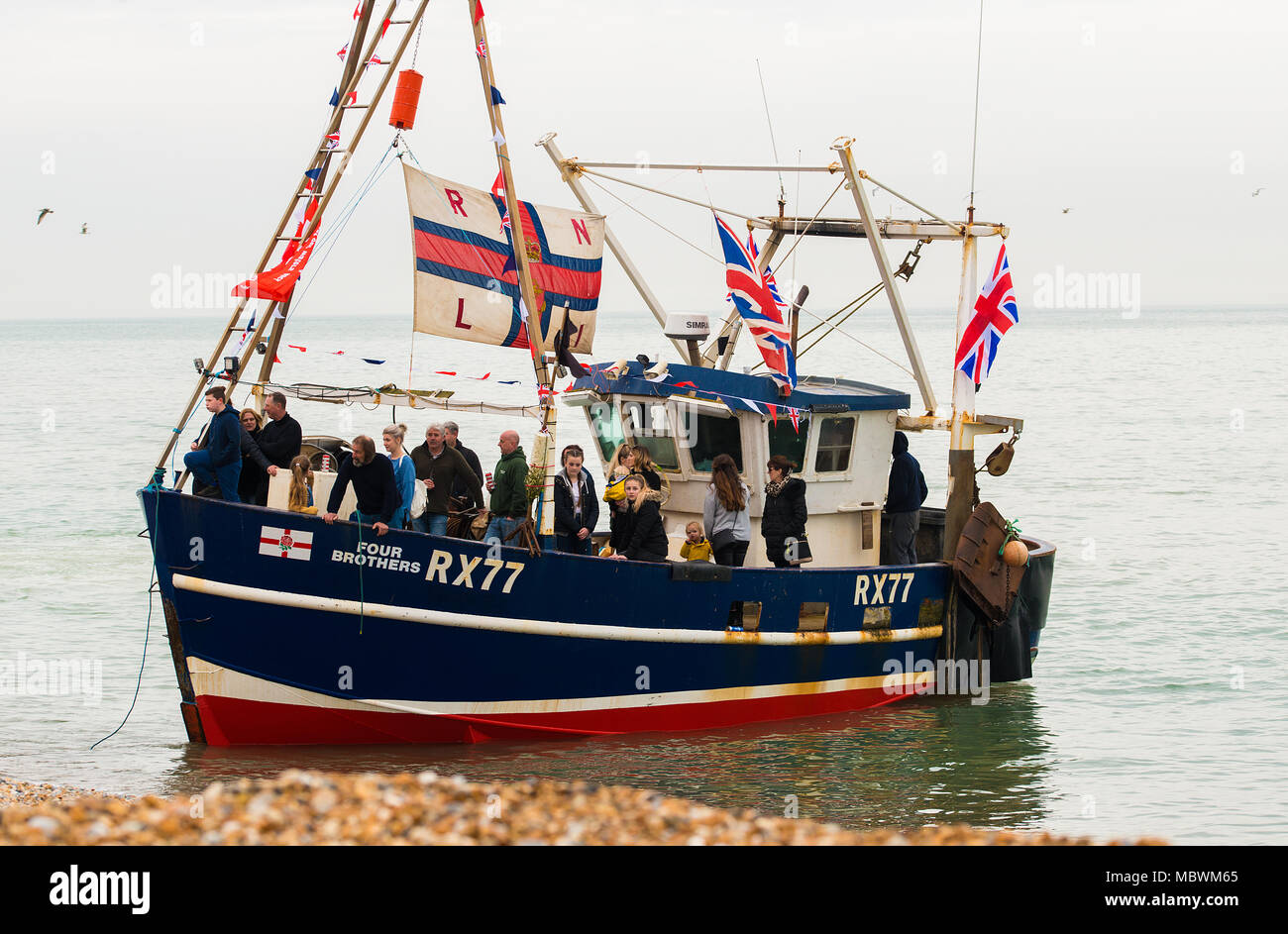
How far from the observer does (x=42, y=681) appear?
652 inches

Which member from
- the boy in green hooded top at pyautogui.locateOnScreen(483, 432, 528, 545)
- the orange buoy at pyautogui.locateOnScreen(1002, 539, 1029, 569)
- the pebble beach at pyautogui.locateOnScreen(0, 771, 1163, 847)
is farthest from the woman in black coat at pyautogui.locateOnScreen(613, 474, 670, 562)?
the pebble beach at pyautogui.locateOnScreen(0, 771, 1163, 847)

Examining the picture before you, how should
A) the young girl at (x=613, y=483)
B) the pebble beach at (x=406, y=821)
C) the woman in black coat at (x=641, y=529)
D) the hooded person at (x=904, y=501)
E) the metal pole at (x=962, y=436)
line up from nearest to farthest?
the pebble beach at (x=406, y=821) → the woman in black coat at (x=641, y=529) → the young girl at (x=613, y=483) → the metal pole at (x=962, y=436) → the hooded person at (x=904, y=501)

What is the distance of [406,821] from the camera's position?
7137 millimetres

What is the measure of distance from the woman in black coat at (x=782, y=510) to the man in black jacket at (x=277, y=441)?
412cm

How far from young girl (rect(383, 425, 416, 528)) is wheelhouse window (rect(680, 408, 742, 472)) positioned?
2837 millimetres

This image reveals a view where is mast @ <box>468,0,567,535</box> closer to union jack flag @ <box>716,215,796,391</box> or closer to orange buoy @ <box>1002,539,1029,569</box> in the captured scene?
union jack flag @ <box>716,215,796,391</box>

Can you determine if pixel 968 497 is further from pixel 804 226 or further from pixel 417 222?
pixel 417 222

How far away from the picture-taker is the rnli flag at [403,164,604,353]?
37.5 feet

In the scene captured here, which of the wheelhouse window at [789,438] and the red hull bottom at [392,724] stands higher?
the wheelhouse window at [789,438]

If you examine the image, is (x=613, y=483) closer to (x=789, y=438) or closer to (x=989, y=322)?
(x=789, y=438)

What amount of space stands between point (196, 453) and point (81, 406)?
59.1 m

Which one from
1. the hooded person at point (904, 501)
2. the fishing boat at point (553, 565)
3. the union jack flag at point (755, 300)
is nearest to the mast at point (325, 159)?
the fishing boat at point (553, 565)

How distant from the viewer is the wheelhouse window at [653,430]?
13.6m

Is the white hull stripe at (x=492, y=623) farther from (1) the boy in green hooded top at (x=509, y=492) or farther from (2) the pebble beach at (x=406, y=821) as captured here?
(2) the pebble beach at (x=406, y=821)
